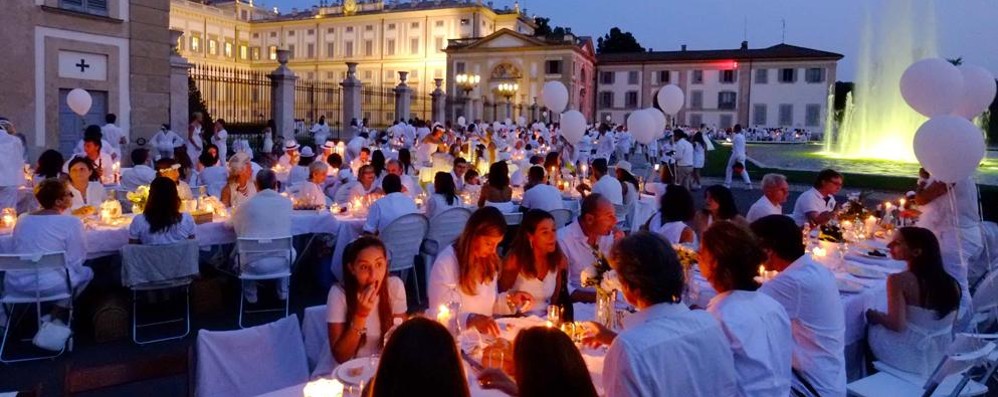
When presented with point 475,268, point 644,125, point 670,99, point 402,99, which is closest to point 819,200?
point 475,268

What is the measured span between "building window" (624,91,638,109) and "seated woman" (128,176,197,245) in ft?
209

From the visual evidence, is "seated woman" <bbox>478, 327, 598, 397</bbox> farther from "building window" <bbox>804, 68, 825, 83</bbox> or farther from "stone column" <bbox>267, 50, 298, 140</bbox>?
"building window" <bbox>804, 68, 825, 83</bbox>

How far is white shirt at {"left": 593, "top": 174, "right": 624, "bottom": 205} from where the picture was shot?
9.43 m

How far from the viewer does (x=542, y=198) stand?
8.97 metres

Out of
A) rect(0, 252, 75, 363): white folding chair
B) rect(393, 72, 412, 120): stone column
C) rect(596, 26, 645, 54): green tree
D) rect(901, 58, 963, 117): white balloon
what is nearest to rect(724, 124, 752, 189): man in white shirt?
rect(901, 58, 963, 117): white balloon

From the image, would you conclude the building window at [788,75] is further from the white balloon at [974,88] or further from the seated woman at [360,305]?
the seated woman at [360,305]

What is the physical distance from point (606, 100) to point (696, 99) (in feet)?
27.3

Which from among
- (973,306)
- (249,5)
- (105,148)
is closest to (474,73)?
(249,5)

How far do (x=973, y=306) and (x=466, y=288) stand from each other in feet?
12.6

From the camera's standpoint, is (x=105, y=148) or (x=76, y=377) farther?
(x=105, y=148)

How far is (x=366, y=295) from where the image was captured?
379cm

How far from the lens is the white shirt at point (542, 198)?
8.95 metres

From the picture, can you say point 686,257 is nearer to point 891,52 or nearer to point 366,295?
point 366,295

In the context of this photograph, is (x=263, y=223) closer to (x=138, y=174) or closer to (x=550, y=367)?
(x=138, y=174)
